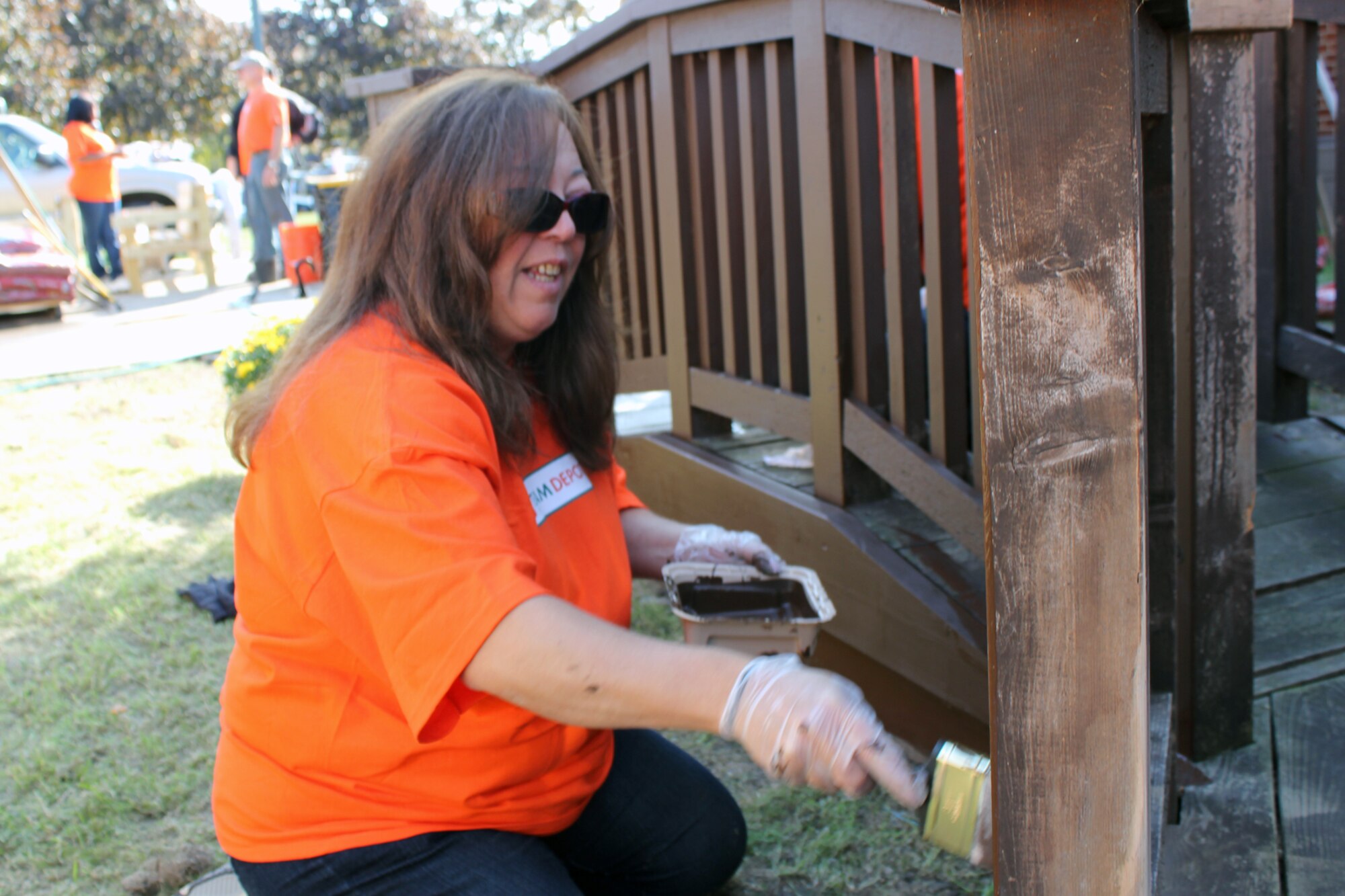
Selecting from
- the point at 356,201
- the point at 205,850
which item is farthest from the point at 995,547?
the point at 205,850

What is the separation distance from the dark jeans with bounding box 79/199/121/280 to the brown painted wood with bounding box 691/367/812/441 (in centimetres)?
970

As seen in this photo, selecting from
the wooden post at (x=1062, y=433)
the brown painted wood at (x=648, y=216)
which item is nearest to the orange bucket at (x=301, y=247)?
the brown painted wood at (x=648, y=216)

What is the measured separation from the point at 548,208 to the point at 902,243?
0.96 meters

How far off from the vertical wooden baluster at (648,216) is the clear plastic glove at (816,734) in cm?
241

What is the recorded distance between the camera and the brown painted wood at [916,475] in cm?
231

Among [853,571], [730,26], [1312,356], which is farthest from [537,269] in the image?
[1312,356]

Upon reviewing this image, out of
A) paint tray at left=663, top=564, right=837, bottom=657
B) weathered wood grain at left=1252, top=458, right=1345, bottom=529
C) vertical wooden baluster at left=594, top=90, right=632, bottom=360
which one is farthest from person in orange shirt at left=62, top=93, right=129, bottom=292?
weathered wood grain at left=1252, top=458, right=1345, bottom=529

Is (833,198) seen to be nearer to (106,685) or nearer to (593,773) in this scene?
(593,773)

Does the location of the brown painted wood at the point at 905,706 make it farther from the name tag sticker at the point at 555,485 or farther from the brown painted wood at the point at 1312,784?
the name tag sticker at the point at 555,485

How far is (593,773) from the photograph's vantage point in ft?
6.59

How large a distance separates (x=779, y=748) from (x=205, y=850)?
1.82 metres

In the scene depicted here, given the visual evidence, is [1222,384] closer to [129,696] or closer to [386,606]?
[386,606]

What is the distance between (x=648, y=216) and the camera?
360 cm

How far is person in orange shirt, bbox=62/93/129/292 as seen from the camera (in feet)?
36.0
